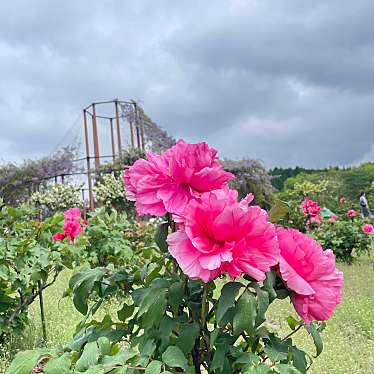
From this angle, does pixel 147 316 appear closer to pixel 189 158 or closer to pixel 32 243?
pixel 189 158

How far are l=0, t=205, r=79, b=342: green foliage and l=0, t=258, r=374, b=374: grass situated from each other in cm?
20

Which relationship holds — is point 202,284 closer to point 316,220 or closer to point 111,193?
point 316,220

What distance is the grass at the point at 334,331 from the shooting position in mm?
3158

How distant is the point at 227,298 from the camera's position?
45.0 inches

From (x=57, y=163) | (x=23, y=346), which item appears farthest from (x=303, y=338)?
(x=57, y=163)

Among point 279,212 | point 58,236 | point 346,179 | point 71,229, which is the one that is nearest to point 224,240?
point 279,212

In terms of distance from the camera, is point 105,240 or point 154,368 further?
point 105,240

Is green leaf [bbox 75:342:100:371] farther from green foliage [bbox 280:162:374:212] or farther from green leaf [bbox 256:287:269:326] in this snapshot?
green foliage [bbox 280:162:374:212]

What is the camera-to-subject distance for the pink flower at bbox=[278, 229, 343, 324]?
1188 millimetres

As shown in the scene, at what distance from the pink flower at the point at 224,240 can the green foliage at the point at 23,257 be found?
2009 mm

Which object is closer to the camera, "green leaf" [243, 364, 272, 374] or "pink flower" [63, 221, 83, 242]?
"green leaf" [243, 364, 272, 374]

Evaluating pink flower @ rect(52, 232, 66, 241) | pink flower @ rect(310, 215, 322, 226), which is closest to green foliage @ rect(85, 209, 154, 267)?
pink flower @ rect(52, 232, 66, 241)

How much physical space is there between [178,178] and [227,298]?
292mm

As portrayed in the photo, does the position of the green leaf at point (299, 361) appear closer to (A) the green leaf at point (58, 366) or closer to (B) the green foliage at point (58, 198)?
(A) the green leaf at point (58, 366)
